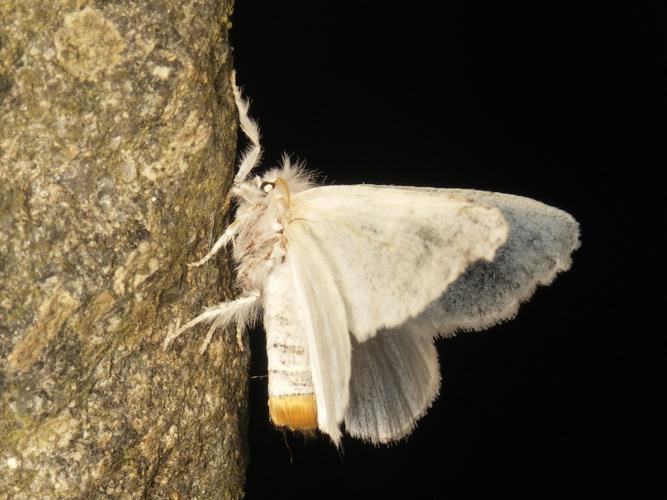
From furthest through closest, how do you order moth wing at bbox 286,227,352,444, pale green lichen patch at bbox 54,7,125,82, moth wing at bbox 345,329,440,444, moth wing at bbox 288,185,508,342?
moth wing at bbox 345,329,440,444, moth wing at bbox 286,227,352,444, moth wing at bbox 288,185,508,342, pale green lichen patch at bbox 54,7,125,82

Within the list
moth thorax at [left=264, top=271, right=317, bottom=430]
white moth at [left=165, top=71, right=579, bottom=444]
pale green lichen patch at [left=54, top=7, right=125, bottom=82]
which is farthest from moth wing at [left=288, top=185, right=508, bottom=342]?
pale green lichen patch at [left=54, top=7, right=125, bottom=82]

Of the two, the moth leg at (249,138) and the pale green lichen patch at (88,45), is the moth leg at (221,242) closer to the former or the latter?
the moth leg at (249,138)

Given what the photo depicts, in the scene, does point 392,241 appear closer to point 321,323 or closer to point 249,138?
point 321,323

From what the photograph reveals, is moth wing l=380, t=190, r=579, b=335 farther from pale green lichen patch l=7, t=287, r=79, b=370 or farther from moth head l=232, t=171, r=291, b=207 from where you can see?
pale green lichen patch l=7, t=287, r=79, b=370

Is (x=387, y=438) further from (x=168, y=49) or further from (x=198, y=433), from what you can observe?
(x=168, y=49)

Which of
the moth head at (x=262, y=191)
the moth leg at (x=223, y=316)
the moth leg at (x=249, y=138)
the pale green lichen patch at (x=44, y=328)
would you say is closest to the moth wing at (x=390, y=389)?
the moth leg at (x=223, y=316)
